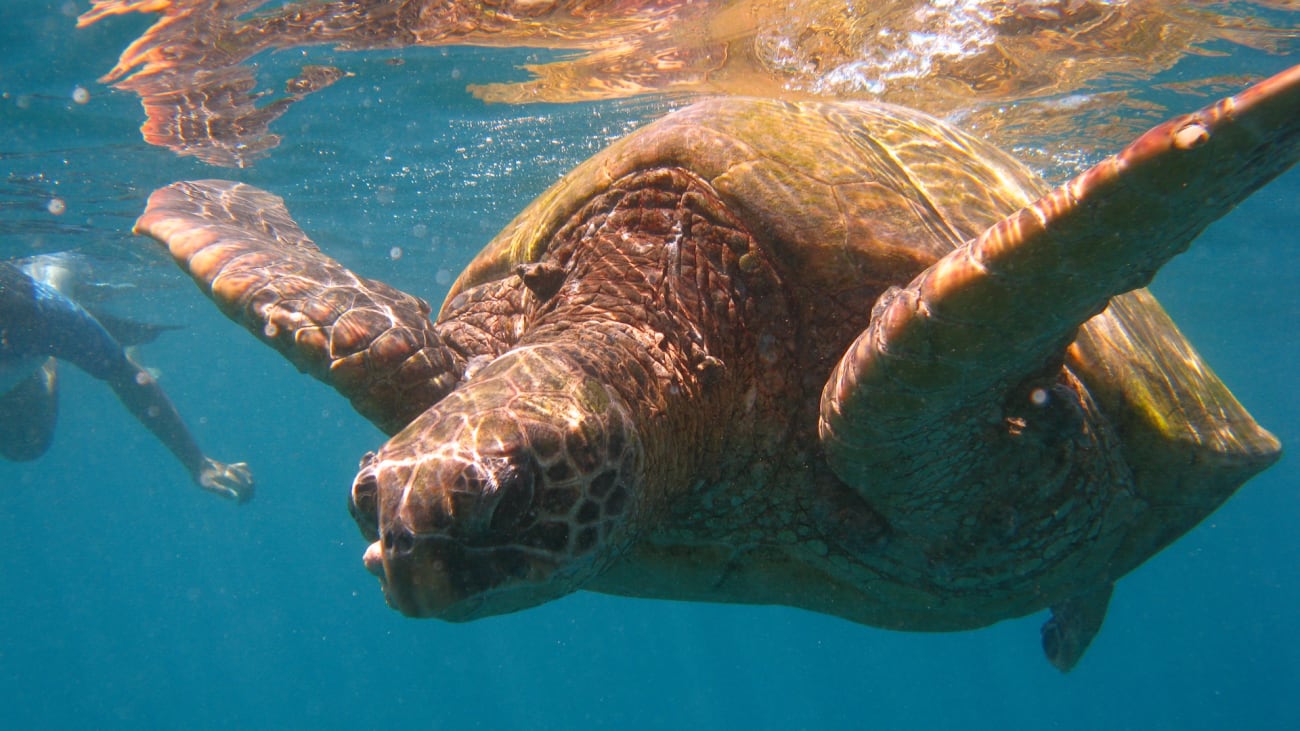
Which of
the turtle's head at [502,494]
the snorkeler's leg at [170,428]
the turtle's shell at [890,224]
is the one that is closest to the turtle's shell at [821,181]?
the turtle's shell at [890,224]

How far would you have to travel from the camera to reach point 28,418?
47.1 feet

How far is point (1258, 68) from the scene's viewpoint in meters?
10.2

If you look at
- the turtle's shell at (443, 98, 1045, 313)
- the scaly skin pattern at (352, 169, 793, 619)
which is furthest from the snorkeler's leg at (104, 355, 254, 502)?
the scaly skin pattern at (352, 169, 793, 619)

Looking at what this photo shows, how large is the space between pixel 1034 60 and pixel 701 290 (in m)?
9.55

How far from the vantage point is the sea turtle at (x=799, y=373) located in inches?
73.7

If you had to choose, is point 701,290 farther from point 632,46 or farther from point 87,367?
point 87,367

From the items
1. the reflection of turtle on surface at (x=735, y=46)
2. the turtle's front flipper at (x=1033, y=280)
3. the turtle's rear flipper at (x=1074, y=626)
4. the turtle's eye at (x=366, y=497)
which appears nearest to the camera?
the turtle's front flipper at (x=1033, y=280)

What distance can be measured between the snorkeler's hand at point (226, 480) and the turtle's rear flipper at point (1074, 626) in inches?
558

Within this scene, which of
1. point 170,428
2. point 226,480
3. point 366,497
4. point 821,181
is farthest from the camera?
point 226,480

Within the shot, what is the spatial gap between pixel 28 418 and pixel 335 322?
52.8 feet

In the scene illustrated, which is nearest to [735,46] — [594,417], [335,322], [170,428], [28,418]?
[335,322]

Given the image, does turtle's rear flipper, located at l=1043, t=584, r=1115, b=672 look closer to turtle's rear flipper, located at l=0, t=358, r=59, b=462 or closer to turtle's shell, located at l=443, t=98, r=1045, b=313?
turtle's shell, located at l=443, t=98, r=1045, b=313

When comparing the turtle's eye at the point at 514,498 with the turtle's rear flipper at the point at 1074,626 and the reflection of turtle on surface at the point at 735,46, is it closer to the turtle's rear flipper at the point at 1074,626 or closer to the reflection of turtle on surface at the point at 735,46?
the turtle's rear flipper at the point at 1074,626

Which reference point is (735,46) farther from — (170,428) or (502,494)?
(170,428)
